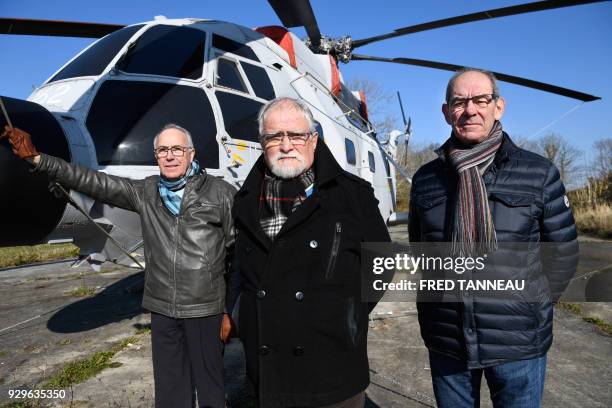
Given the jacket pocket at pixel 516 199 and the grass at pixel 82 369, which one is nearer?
the jacket pocket at pixel 516 199

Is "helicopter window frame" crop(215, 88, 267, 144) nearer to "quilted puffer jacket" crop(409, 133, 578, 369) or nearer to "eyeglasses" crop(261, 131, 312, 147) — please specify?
"eyeglasses" crop(261, 131, 312, 147)

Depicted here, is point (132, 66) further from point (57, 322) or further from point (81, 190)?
point (57, 322)

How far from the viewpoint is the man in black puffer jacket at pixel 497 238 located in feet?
5.69

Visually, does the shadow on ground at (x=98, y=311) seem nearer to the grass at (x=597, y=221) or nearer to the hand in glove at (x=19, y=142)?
the hand in glove at (x=19, y=142)

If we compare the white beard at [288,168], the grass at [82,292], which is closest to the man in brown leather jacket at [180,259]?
the white beard at [288,168]

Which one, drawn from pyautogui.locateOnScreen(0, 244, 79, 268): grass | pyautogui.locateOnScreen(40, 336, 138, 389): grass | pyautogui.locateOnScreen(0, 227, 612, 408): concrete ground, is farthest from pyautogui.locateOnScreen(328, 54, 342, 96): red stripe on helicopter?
pyautogui.locateOnScreen(0, 244, 79, 268): grass

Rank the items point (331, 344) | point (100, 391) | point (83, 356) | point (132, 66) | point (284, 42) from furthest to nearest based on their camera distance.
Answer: point (284, 42), point (83, 356), point (132, 66), point (100, 391), point (331, 344)

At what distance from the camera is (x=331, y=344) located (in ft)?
5.60

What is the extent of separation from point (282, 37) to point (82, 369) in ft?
15.7

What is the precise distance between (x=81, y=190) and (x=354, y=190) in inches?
66.0

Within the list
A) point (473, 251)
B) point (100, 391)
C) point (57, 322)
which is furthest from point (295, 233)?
point (57, 322)

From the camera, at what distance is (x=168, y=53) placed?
407cm

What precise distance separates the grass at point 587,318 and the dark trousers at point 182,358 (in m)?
4.22

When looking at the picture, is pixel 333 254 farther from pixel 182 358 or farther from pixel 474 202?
pixel 182 358
